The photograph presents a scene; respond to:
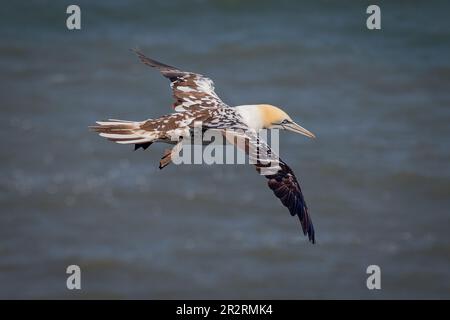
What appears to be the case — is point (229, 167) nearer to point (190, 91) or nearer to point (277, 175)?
point (190, 91)

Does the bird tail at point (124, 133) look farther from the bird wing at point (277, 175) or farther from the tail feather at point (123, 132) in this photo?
the bird wing at point (277, 175)

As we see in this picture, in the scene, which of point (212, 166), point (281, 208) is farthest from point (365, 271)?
point (212, 166)

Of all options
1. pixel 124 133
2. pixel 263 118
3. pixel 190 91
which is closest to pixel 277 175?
pixel 263 118

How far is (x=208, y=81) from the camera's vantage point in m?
13.8

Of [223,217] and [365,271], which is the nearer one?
[365,271]

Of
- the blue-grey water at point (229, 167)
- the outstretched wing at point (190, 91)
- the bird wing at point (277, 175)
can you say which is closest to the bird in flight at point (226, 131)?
the bird wing at point (277, 175)

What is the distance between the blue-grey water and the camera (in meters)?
25.5

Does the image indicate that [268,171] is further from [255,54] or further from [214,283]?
[255,54]

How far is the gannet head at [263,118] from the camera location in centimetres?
1260

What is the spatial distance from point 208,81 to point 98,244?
525 inches

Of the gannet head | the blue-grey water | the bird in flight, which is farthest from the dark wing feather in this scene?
the blue-grey water

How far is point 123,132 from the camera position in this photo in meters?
11.5

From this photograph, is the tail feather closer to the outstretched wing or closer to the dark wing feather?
the outstretched wing

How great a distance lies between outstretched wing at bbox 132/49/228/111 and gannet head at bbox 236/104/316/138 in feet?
1.22
